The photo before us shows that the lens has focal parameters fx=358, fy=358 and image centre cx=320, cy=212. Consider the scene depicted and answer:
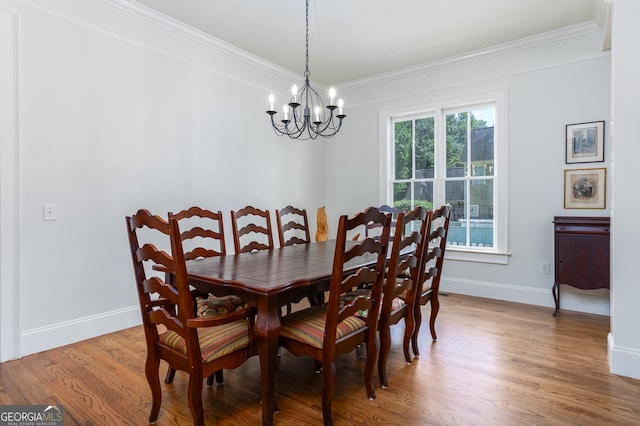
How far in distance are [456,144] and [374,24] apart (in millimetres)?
1820

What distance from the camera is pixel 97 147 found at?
9.86 ft

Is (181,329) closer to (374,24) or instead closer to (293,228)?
(293,228)

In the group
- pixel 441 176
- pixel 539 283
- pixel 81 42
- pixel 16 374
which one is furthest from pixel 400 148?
pixel 16 374

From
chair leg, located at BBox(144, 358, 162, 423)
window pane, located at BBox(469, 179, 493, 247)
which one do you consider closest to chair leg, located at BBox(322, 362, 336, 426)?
chair leg, located at BBox(144, 358, 162, 423)

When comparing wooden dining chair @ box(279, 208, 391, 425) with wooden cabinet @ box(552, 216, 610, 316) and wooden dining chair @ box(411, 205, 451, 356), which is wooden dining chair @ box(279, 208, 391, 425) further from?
wooden cabinet @ box(552, 216, 610, 316)

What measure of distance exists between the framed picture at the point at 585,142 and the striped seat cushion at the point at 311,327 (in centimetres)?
314

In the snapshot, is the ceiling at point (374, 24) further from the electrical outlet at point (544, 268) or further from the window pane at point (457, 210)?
the electrical outlet at point (544, 268)

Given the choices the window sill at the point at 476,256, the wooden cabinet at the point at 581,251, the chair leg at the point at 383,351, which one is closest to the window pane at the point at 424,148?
the window sill at the point at 476,256

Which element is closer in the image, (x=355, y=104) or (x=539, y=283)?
(x=539, y=283)

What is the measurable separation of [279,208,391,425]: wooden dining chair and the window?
2.79 metres

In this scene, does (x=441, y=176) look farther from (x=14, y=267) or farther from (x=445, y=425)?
(x=14, y=267)

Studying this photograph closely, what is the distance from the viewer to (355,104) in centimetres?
523

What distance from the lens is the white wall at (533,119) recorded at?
361 cm

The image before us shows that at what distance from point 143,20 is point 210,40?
71cm
